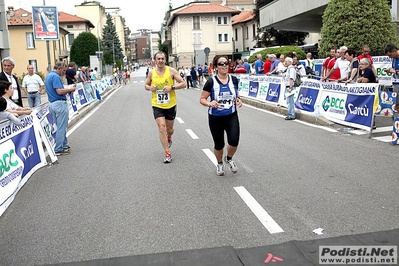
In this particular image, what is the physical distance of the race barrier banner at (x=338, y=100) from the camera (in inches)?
413

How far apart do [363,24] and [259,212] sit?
16342 mm

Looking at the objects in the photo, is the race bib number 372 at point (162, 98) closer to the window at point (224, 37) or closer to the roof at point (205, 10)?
the roof at point (205, 10)

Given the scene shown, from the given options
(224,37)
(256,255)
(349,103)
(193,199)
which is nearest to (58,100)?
(193,199)

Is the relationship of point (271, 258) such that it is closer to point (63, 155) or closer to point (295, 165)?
point (295, 165)

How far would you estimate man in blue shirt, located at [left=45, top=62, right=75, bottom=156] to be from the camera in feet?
29.4

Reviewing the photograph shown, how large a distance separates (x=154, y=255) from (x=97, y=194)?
7.87 ft

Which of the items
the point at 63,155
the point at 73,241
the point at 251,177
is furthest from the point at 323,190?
the point at 63,155

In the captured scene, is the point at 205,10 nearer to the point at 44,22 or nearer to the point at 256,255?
the point at 44,22

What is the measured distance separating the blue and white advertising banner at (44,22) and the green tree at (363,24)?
12672mm

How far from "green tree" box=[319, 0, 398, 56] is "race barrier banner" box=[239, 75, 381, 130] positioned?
194 inches

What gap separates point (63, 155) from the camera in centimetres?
938

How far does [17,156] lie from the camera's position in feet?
22.6

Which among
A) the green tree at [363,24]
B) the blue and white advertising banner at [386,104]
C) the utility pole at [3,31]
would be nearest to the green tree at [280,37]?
the utility pole at [3,31]

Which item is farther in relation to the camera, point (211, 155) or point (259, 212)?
point (211, 155)
